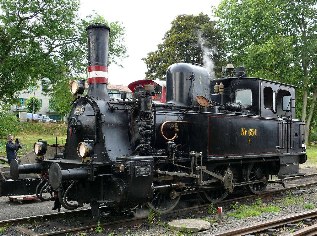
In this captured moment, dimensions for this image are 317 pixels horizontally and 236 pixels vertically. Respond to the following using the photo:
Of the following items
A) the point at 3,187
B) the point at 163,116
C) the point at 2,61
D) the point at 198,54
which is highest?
the point at 198,54

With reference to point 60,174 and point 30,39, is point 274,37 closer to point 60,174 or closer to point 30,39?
point 30,39

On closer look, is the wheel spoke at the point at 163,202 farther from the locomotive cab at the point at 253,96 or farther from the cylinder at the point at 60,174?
the locomotive cab at the point at 253,96

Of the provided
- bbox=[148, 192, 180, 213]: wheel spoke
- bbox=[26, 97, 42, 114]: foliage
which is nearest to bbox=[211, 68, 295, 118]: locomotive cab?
bbox=[148, 192, 180, 213]: wheel spoke

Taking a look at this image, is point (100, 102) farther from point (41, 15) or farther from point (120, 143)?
point (41, 15)

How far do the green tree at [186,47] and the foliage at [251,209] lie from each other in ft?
82.1

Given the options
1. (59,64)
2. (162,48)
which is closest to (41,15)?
(59,64)

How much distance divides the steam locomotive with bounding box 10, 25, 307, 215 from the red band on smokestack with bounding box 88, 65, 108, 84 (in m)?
0.02

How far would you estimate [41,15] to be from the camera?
22469 millimetres

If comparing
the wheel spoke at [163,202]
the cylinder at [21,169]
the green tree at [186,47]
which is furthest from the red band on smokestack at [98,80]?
the green tree at [186,47]

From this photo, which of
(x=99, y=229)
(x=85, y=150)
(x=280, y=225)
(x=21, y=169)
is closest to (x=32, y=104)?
(x=21, y=169)

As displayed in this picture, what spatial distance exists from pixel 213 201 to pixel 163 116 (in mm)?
2562

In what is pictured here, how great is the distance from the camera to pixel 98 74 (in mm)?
7586

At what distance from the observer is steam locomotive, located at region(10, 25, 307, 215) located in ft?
23.0

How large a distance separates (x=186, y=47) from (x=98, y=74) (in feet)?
91.4
